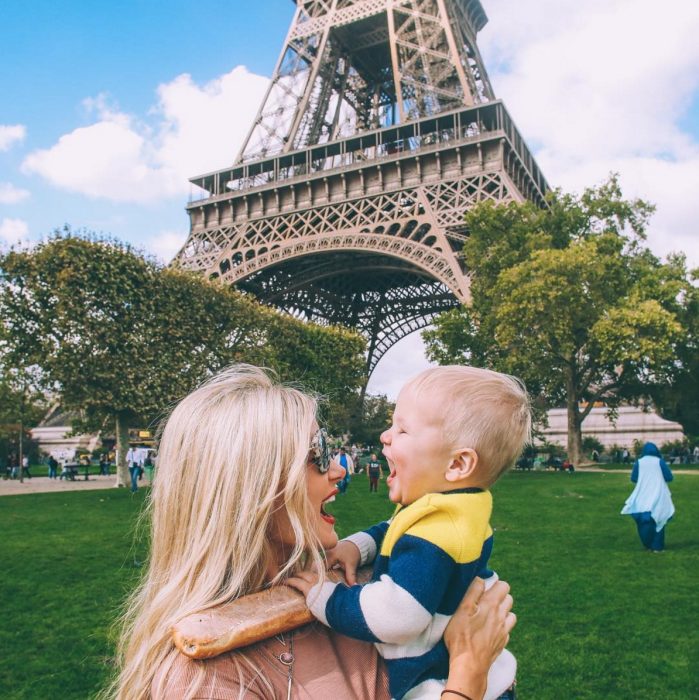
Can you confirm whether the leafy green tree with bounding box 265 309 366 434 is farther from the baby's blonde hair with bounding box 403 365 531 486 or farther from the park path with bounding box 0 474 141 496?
the baby's blonde hair with bounding box 403 365 531 486

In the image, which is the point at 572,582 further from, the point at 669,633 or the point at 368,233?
the point at 368,233

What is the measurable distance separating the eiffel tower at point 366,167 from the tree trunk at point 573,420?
6.10 meters

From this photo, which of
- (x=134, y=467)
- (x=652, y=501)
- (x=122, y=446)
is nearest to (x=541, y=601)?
(x=652, y=501)

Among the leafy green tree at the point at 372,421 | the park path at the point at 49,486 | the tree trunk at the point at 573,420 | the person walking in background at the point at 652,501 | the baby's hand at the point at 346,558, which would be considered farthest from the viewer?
the leafy green tree at the point at 372,421

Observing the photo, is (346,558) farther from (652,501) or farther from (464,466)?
(652,501)

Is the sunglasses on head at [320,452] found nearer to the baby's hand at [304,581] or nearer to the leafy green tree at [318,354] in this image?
the baby's hand at [304,581]

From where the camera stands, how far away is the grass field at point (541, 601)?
193 inches

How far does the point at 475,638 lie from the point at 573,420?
3097 cm

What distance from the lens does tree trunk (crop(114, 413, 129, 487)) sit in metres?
24.0

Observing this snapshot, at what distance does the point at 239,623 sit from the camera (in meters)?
1.47

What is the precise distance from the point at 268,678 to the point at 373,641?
285 mm

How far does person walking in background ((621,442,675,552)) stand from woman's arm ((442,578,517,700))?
859cm

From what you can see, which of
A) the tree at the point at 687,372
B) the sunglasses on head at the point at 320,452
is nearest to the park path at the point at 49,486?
the sunglasses on head at the point at 320,452

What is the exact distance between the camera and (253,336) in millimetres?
28875
